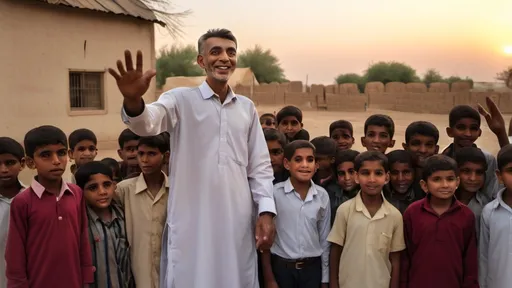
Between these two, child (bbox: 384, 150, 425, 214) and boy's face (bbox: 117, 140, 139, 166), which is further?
boy's face (bbox: 117, 140, 139, 166)

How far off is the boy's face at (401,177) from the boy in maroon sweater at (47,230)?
1.93 m

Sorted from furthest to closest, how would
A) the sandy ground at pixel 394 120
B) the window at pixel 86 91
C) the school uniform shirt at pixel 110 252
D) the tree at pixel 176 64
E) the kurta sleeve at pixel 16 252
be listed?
the tree at pixel 176 64, the sandy ground at pixel 394 120, the window at pixel 86 91, the school uniform shirt at pixel 110 252, the kurta sleeve at pixel 16 252

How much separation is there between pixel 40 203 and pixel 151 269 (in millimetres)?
700

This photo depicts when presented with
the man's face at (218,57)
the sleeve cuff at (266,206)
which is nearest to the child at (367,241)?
the sleeve cuff at (266,206)

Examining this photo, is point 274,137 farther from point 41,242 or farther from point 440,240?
point 41,242

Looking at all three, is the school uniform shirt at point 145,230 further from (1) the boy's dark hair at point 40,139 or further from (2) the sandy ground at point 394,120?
(2) the sandy ground at point 394,120

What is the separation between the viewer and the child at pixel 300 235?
2.84m

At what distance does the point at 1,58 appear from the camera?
9062 millimetres

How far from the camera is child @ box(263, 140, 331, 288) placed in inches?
112

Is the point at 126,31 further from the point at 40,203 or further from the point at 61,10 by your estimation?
the point at 40,203

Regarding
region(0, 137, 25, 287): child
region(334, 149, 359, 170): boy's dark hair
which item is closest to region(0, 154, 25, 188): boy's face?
region(0, 137, 25, 287): child

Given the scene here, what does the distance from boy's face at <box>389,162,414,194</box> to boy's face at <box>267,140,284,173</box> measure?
83 centimetres

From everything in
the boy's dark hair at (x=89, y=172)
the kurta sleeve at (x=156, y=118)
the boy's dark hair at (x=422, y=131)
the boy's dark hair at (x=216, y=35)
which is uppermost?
the boy's dark hair at (x=216, y=35)

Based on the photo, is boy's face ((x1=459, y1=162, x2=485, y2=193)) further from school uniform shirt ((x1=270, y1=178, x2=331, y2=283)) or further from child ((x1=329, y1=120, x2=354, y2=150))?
child ((x1=329, y1=120, x2=354, y2=150))
